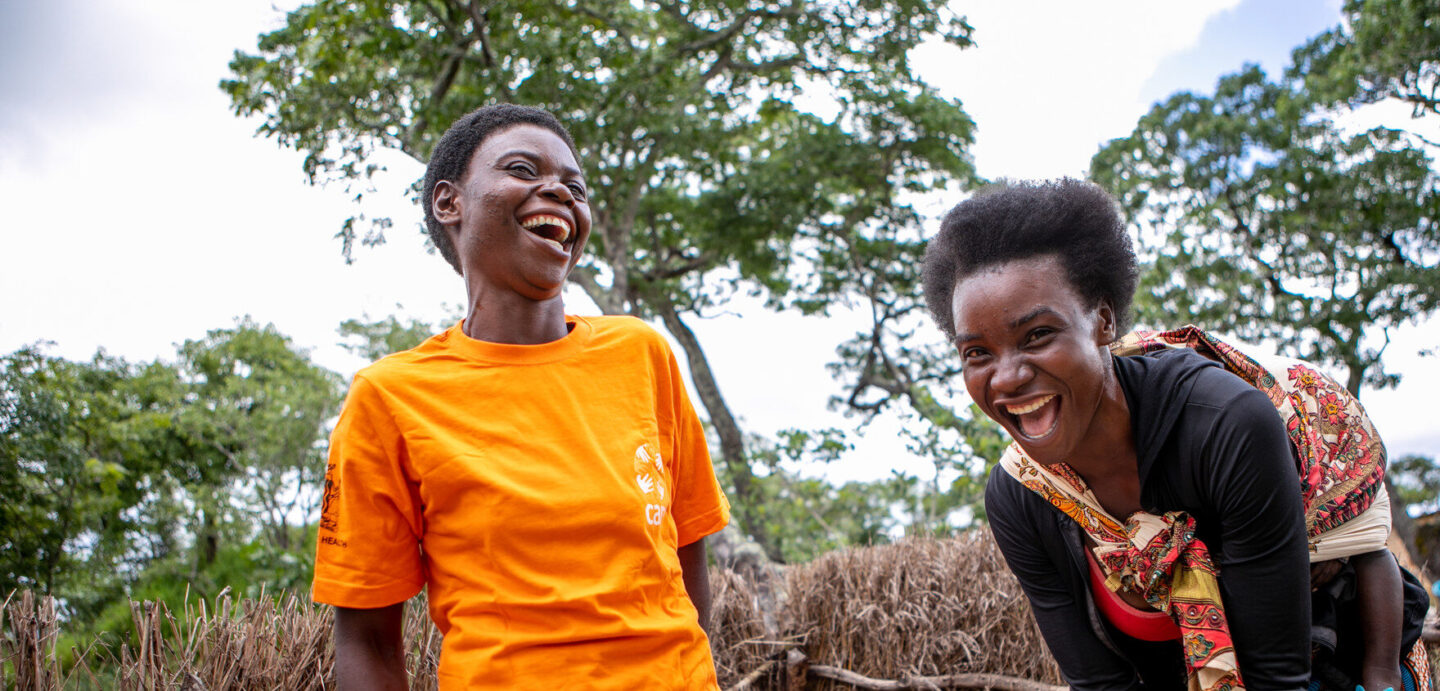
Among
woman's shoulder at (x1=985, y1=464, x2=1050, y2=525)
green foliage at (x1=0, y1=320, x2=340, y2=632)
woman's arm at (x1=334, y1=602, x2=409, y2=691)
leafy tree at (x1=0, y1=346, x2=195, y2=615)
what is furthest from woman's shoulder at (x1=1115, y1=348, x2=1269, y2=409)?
leafy tree at (x1=0, y1=346, x2=195, y2=615)

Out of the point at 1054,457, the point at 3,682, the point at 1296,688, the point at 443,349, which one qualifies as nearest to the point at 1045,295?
the point at 1054,457

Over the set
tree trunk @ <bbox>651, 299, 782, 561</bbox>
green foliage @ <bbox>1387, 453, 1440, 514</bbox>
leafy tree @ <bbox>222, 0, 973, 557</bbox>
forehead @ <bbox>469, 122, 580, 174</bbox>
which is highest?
leafy tree @ <bbox>222, 0, 973, 557</bbox>

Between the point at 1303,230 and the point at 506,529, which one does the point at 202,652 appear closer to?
the point at 506,529

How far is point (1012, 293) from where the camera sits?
1.83 meters

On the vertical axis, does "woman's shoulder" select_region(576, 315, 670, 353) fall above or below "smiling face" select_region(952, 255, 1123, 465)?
above

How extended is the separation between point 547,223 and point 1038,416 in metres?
1.10

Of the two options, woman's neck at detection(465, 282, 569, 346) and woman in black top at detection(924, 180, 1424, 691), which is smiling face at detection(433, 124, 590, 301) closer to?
woman's neck at detection(465, 282, 569, 346)

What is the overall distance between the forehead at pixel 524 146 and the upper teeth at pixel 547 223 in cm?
14

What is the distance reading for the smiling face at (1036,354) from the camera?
1.82m

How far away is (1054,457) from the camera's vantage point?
1885 millimetres

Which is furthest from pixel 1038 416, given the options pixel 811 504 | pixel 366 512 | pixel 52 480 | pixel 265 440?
pixel 265 440

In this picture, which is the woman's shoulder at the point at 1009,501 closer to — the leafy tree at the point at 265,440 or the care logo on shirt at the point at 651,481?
the care logo on shirt at the point at 651,481

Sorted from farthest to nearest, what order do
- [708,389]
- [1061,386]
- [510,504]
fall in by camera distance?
[708,389] < [1061,386] < [510,504]

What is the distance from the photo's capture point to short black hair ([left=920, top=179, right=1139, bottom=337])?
1904 millimetres
